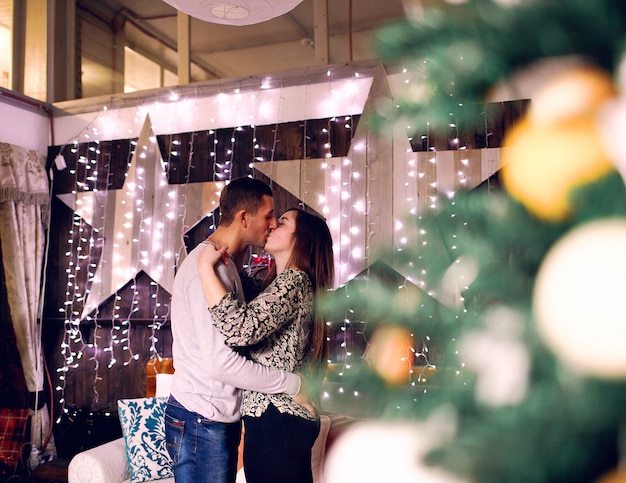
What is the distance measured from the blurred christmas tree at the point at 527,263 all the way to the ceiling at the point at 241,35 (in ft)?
17.3

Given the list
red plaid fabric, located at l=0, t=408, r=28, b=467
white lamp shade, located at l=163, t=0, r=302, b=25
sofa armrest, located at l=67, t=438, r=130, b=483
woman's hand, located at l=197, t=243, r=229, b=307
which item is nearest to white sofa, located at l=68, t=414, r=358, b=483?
sofa armrest, located at l=67, t=438, r=130, b=483

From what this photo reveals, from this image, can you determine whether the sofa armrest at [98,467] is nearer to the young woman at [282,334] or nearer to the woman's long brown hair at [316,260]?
the young woman at [282,334]

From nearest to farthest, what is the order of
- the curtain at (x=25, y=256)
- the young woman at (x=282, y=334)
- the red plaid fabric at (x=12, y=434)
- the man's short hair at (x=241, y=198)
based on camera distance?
the young woman at (x=282, y=334)
the man's short hair at (x=241, y=198)
the red plaid fabric at (x=12, y=434)
the curtain at (x=25, y=256)

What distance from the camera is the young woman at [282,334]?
1.81 metres

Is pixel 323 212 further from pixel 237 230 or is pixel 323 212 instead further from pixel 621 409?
pixel 621 409

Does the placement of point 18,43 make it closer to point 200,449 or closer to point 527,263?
point 200,449

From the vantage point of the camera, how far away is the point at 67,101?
4.68 meters

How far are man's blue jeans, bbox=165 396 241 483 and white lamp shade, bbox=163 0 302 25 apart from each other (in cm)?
156

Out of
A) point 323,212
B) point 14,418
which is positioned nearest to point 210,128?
point 323,212

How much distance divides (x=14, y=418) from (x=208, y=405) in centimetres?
298

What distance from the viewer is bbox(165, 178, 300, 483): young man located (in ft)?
6.07

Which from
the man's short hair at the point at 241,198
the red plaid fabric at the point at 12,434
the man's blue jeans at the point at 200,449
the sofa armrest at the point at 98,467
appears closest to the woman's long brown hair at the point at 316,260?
the man's short hair at the point at 241,198

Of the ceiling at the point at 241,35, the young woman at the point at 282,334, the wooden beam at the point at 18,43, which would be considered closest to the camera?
the young woman at the point at 282,334

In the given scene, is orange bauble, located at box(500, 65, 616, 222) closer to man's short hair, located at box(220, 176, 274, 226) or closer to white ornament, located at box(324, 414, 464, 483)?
white ornament, located at box(324, 414, 464, 483)
